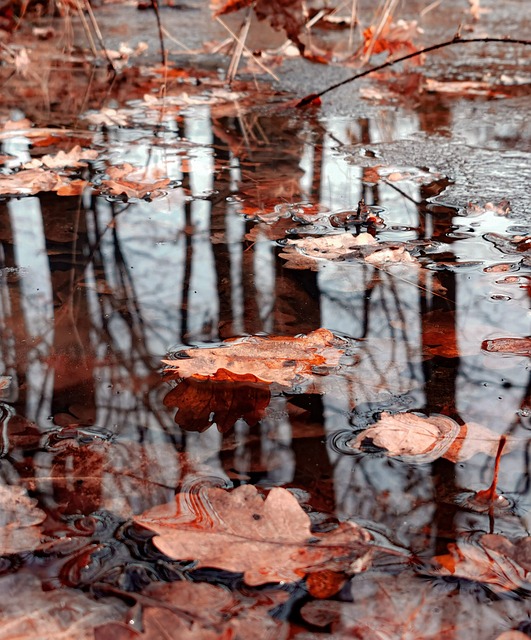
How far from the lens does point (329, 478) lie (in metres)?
1.28

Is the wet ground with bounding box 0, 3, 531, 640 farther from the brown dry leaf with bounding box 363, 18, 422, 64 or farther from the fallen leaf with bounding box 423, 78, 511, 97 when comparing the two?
the brown dry leaf with bounding box 363, 18, 422, 64

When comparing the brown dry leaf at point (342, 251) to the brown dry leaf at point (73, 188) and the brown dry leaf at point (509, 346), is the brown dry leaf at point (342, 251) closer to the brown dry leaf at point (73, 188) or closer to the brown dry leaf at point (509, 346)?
the brown dry leaf at point (509, 346)

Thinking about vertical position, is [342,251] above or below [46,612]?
above

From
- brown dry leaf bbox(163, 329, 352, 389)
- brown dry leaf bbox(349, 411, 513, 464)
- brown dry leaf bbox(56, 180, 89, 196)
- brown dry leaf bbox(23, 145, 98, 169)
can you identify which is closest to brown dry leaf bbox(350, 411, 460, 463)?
brown dry leaf bbox(349, 411, 513, 464)

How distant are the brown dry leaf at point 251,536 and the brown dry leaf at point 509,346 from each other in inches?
27.6

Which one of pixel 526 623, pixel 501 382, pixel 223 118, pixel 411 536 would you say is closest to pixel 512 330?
pixel 501 382

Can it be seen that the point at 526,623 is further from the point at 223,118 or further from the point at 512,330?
the point at 223,118

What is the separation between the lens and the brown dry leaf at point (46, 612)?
0.97 meters

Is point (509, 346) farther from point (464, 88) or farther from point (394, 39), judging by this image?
point (394, 39)

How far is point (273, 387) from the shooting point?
1.55 m

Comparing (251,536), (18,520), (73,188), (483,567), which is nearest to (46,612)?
(18,520)

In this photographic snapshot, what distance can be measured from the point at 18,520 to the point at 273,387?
0.60 m

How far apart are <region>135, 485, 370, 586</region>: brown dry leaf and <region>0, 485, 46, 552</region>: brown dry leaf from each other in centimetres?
17

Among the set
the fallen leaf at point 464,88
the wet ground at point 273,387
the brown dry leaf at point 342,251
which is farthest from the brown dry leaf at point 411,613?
the fallen leaf at point 464,88
